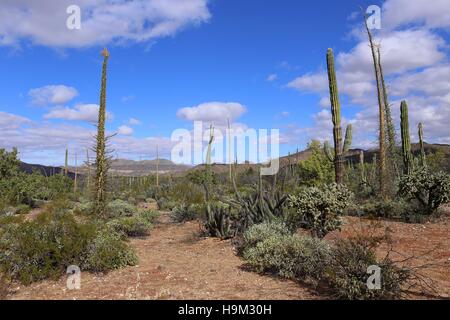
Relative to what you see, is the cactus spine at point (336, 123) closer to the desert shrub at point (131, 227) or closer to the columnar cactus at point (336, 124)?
the columnar cactus at point (336, 124)

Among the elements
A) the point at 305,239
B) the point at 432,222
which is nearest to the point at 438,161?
the point at 432,222

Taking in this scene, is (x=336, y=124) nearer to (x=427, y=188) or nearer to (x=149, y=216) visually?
(x=427, y=188)

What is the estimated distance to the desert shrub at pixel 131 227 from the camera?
10727 millimetres

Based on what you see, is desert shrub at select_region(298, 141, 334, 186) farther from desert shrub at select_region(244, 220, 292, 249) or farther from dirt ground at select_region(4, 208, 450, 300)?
desert shrub at select_region(244, 220, 292, 249)

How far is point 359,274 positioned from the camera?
16.5 ft

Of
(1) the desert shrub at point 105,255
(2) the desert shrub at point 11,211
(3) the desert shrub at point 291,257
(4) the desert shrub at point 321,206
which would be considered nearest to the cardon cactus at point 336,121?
(4) the desert shrub at point 321,206

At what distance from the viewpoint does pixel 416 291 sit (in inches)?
208

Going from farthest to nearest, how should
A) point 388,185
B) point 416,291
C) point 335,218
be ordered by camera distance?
point 388,185 < point 335,218 < point 416,291

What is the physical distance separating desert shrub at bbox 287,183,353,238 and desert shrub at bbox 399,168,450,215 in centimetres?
407

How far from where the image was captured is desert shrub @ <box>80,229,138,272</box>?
21.6 feet

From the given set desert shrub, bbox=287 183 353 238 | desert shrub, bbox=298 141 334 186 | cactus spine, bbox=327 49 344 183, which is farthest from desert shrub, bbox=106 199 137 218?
desert shrub, bbox=298 141 334 186
